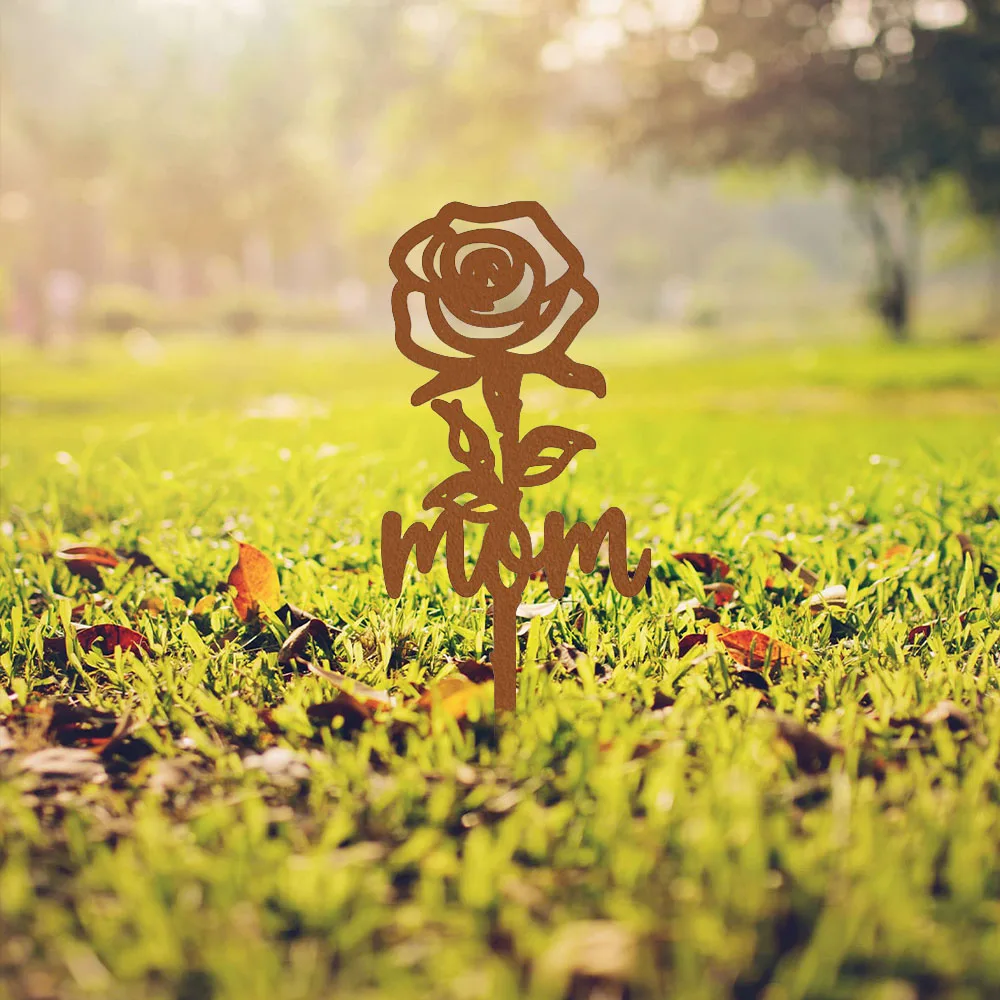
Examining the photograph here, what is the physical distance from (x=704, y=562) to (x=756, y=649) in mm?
600

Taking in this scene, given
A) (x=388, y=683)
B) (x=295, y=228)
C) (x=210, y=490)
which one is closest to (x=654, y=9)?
(x=210, y=490)

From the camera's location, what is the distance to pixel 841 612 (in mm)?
2271

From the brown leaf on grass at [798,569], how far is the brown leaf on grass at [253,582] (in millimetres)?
1209

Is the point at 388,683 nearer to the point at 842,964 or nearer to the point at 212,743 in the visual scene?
the point at 212,743

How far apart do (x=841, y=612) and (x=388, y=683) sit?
1006 mm

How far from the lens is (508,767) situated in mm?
1587

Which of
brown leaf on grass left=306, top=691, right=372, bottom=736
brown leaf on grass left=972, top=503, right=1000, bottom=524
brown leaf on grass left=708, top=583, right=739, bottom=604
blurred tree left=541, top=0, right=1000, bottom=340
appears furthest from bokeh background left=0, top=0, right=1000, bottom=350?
brown leaf on grass left=306, top=691, right=372, bottom=736

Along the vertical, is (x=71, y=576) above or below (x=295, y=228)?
below

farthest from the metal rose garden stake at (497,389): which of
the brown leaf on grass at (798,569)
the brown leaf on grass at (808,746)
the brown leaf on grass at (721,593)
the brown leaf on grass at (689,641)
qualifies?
the brown leaf on grass at (798,569)

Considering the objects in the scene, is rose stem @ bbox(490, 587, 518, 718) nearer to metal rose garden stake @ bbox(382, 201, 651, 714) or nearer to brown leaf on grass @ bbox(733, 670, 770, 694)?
metal rose garden stake @ bbox(382, 201, 651, 714)

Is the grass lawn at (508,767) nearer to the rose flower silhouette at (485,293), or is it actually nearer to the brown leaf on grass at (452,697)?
the brown leaf on grass at (452,697)

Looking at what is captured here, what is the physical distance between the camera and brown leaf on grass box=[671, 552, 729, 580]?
2.64m

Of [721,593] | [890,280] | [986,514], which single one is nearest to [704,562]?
[721,593]

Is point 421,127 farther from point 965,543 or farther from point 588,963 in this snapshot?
point 588,963
